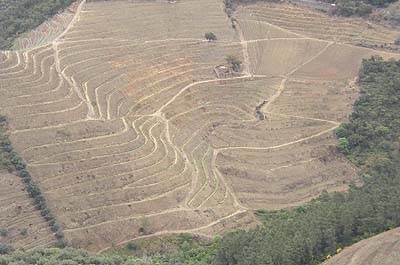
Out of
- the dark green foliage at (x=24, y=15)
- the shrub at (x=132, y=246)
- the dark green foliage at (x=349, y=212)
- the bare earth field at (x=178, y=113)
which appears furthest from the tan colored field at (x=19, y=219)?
the dark green foliage at (x=24, y=15)

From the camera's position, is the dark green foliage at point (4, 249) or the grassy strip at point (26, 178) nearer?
the dark green foliage at point (4, 249)

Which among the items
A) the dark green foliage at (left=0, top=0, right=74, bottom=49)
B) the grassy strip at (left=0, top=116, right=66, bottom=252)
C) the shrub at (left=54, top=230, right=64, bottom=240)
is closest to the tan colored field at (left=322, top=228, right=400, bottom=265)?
the shrub at (left=54, top=230, right=64, bottom=240)

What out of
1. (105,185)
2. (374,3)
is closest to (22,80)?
(105,185)

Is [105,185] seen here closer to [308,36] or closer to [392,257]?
[392,257]

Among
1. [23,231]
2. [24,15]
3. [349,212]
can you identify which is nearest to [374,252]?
[349,212]

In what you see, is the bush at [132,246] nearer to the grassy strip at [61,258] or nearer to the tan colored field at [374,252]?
the grassy strip at [61,258]

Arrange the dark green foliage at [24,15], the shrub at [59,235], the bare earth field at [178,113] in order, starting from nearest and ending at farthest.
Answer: the shrub at [59,235] < the bare earth field at [178,113] < the dark green foliage at [24,15]

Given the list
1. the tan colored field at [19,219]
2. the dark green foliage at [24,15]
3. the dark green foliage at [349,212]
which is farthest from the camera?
the dark green foliage at [24,15]
